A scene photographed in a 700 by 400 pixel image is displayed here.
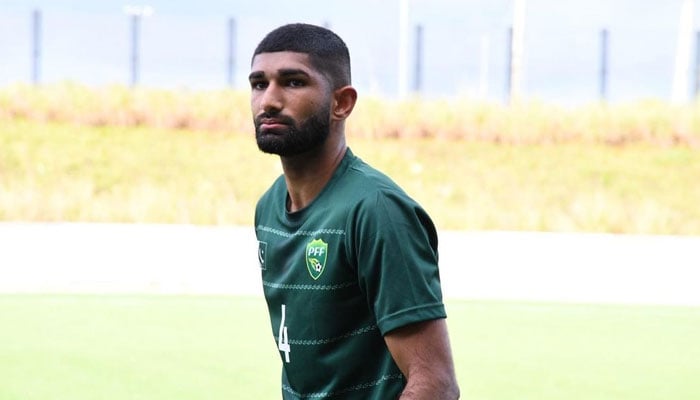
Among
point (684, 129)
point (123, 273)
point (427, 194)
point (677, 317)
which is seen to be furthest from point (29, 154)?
point (677, 317)

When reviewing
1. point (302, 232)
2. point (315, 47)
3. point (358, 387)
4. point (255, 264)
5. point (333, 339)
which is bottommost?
point (255, 264)

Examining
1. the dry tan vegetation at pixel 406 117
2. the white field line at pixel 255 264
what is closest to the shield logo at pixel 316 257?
the white field line at pixel 255 264

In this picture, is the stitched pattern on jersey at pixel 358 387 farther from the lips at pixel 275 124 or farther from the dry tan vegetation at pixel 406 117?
the dry tan vegetation at pixel 406 117

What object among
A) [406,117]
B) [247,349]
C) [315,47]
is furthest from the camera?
[406,117]

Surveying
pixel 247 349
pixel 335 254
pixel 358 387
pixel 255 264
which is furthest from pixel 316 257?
pixel 255 264

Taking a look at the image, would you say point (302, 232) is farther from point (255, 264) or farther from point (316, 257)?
point (255, 264)

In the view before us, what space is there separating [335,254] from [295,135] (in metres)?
0.29

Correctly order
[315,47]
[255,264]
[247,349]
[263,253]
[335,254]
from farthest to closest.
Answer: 1. [255,264]
2. [247,349]
3. [263,253]
4. [315,47]
5. [335,254]

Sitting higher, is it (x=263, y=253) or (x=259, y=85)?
(x=259, y=85)

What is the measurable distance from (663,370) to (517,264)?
548cm

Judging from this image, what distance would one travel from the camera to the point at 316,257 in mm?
2617

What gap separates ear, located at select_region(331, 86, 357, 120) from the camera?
2.72 m

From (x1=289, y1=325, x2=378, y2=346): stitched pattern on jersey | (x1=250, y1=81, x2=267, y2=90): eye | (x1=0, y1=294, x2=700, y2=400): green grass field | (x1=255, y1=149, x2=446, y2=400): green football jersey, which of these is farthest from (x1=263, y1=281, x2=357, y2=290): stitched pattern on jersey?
(x1=0, y1=294, x2=700, y2=400): green grass field

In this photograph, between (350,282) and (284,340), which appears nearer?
(350,282)
